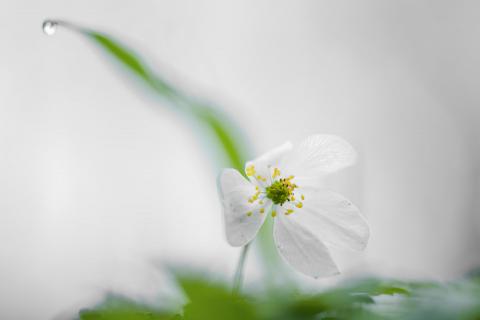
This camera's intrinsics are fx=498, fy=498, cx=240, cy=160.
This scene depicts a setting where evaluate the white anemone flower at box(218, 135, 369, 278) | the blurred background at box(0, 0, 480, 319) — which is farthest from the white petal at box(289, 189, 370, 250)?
the blurred background at box(0, 0, 480, 319)

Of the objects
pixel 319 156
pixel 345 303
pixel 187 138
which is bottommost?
pixel 345 303

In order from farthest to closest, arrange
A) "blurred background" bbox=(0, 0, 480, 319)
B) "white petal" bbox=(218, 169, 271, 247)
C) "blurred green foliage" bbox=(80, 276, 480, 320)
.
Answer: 1. "blurred background" bbox=(0, 0, 480, 319)
2. "white petal" bbox=(218, 169, 271, 247)
3. "blurred green foliage" bbox=(80, 276, 480, 320)

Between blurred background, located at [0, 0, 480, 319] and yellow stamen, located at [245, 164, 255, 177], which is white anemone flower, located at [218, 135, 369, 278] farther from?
blurred background, located at [0, 0, 480, 319]

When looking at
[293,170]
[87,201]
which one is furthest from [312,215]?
[87,201]

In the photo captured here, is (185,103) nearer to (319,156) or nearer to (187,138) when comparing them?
(319,156)

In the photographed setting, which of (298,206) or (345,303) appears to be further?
(298,206)

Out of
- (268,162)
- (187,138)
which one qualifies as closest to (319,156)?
(268,162)

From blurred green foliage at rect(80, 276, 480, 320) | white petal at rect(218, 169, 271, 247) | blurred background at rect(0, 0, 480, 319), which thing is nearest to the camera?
blurred green foliage at rect(80, 276, 480, 320)
